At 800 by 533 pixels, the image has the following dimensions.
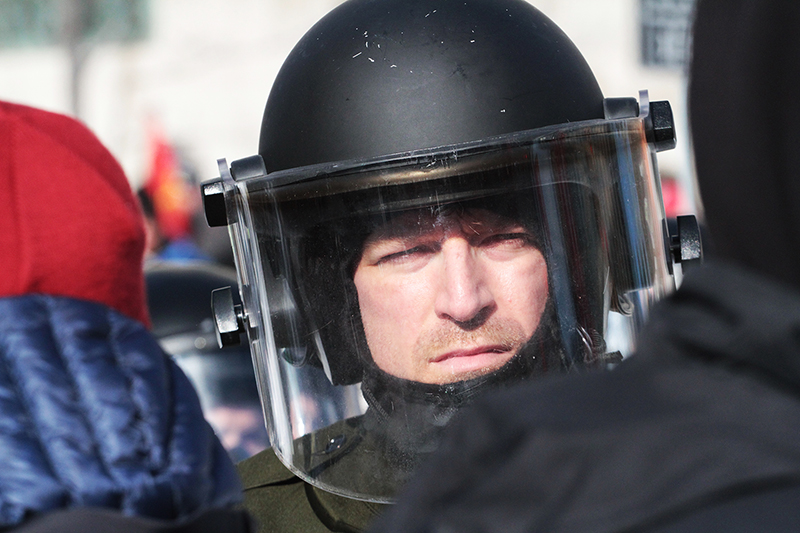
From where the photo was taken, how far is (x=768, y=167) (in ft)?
1.44

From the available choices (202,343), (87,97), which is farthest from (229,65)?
→ (202,343)

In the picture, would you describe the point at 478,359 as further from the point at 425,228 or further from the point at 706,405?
the point at 706,405

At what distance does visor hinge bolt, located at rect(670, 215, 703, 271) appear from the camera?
133 centimetres

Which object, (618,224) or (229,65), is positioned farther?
(229,65)

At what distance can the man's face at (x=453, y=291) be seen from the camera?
47.2 inches

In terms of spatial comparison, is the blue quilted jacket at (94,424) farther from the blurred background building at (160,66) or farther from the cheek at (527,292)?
the blurred background building at (160,66)

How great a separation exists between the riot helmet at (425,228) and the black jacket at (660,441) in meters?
0.76

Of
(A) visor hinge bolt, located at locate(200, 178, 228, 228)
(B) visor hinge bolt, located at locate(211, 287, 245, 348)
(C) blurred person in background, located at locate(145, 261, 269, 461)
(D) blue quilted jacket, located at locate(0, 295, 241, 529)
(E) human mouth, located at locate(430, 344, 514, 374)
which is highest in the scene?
(A) visor hinge bolt, located at locate(200, 178, 228, 228)

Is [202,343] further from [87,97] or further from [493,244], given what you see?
[87,97]

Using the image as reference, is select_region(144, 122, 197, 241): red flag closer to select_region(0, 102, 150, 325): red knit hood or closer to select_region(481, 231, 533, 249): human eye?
select_region(481, 231, 533, 249): human eye

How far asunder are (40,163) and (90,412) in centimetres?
23

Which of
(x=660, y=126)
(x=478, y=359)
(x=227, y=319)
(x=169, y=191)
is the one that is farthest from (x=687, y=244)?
(x=169, y=191)

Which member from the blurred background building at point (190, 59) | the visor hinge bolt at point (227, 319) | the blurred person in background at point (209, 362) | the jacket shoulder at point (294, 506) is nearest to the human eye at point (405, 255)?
the visor hinge bolt at point (227, 319)

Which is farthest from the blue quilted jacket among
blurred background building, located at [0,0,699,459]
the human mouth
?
blurred background building, located at [0,0,699,459]
